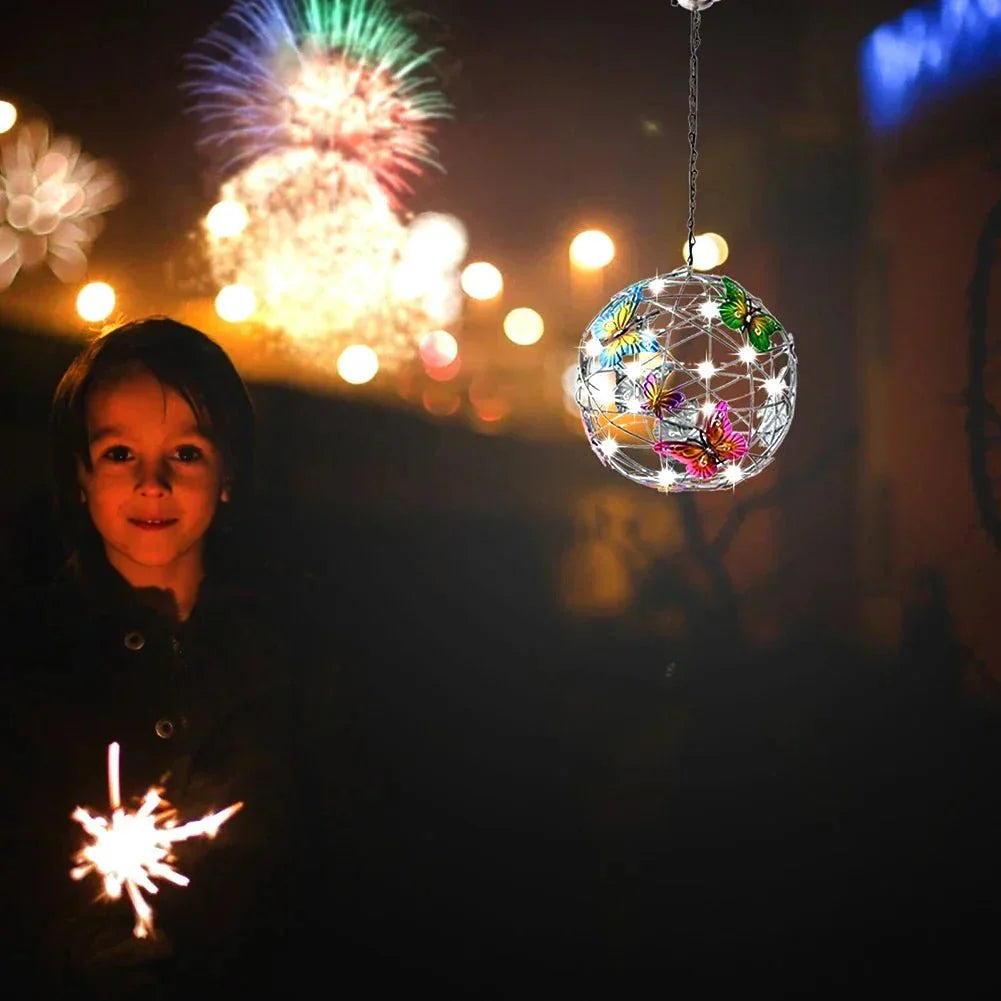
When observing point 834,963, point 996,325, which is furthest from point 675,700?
point 996,325

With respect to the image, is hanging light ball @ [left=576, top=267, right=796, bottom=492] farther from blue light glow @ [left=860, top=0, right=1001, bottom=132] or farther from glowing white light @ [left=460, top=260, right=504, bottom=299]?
blue light glow @ [left=860, top=0, right=1001, bottom=132]

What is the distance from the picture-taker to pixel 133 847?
9.03 ft

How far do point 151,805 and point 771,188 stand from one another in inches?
92.5

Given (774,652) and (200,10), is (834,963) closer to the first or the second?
(774,652)

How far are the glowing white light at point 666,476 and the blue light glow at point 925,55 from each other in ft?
5.07

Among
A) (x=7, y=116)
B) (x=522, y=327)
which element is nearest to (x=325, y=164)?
(x=522, y=327)

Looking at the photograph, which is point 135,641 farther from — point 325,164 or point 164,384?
point 325,164

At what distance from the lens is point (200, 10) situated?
2.88 m

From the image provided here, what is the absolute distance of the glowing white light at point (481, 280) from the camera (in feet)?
9.78

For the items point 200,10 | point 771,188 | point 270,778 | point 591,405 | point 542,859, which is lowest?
point 542,859

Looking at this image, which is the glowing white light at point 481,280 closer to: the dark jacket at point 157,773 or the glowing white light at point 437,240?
the glowing white light at point 437,240

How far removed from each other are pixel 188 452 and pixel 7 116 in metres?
0.95

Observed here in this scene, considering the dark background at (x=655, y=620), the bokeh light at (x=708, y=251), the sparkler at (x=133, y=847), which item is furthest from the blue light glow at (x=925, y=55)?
the sparkler at (x=133, y=847)

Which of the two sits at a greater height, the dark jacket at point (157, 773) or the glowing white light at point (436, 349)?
the glowing white light at point (436, 349)
